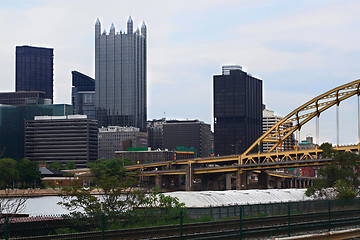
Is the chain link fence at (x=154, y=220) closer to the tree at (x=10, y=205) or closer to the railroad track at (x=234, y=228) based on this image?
the railroad track at (x=234, y=228)

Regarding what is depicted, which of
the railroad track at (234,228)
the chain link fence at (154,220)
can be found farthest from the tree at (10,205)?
the railroad track at (234,228)

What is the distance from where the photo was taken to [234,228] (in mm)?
40062

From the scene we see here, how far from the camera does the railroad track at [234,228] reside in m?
33.9

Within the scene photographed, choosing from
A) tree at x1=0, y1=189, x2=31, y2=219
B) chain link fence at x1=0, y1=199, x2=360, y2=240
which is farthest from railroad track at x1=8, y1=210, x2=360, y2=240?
tree at x1=0, y1=189, x2=31, y2=219

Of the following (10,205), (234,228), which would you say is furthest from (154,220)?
(10,205)

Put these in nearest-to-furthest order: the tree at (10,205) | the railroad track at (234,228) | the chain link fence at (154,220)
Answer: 1. the railroad track at (234,228)
2. the chain link fence at (154,220)
3. the tree at (10,205)

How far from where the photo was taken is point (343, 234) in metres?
39.2

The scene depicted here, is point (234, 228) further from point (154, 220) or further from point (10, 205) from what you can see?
point (10, 205)

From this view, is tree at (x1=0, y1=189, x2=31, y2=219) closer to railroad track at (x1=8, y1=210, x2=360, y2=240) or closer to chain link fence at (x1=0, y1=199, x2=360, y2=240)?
chain link fence at (x1=0, y1=199, x2=360, y2=240)

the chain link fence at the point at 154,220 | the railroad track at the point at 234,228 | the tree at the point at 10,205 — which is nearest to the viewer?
the railroad track at the point at 234,228

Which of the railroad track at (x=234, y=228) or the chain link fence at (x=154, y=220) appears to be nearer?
the railroad track at (x=234, y=228)

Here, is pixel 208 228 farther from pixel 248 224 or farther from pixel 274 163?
pixel 274 163

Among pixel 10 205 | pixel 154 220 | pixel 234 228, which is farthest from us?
pixel 10 205

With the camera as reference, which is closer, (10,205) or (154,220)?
(154,220)
